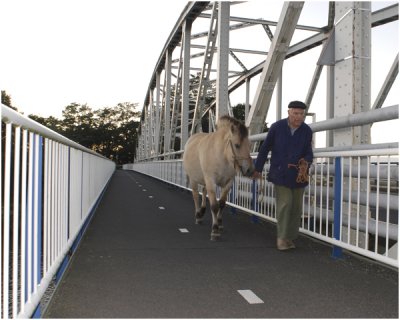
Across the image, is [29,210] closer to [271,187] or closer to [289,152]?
[289,152]

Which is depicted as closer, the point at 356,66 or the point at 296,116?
the point at 296,116

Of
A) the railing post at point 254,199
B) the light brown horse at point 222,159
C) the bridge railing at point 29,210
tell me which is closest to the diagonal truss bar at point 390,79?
the railing post at point 254,199

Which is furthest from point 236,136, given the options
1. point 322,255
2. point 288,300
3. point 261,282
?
point 288,300

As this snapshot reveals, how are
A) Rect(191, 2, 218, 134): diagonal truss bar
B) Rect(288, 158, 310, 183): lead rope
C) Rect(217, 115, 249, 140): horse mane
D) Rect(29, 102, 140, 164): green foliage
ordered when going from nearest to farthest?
1. Rect(288, 158, 310, 183): lead rope
2. Rect(217, 115, 249, 140): horse mane
3. Rect(191, 2, 218, 134): diagonal truss bar
4. Rect(29, 102, 140, 164): green foliage

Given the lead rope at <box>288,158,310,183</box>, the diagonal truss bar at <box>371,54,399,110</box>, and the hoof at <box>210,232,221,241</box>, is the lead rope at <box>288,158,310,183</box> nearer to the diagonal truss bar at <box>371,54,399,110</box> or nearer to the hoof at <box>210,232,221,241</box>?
the hoof at <box>210,232,221,241</box>

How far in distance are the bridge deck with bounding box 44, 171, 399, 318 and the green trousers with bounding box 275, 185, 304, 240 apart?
0.22 m

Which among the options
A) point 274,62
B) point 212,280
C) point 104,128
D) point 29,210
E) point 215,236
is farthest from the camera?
point 104,128

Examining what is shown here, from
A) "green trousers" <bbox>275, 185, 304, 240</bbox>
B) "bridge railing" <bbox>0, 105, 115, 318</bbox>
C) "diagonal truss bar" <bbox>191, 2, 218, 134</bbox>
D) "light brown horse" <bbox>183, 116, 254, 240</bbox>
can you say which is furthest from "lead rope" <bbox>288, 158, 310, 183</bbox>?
"diagonal truss bar" <bbox>191, 2, 218, 134</bbox>

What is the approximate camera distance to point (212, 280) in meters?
3.26

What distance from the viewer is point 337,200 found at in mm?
4023

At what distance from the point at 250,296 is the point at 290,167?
70.9 inches

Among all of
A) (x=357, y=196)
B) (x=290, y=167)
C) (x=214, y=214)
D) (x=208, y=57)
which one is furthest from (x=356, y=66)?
(x=208, y=57)

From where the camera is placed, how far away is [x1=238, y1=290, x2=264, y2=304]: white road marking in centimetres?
277

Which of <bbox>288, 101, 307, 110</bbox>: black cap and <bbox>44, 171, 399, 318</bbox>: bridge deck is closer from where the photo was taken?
<bbox>44, 171, 399, 318</bbox>: bridge deck
